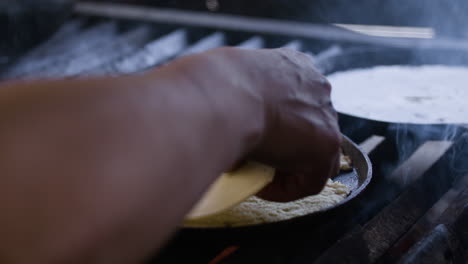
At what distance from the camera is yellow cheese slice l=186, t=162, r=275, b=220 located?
2.57 ft

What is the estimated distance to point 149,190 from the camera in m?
0.47

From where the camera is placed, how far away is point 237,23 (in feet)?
12.4

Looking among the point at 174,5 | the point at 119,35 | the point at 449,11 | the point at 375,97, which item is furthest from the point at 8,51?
the point at 449,11

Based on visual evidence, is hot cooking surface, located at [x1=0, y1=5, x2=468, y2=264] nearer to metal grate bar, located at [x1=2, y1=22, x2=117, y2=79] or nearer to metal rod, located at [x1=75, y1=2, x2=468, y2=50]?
metal grate bar, located at [x1=2, y1=22, x2=117, y2=79]

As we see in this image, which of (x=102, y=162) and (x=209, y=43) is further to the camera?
(x=209, y=43)

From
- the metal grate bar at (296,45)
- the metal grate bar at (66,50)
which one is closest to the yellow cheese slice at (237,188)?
the metal grate bar at (66,50)

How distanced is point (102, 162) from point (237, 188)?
40 cm

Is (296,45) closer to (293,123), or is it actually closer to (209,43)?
(209,43)

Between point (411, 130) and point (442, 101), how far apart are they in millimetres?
594

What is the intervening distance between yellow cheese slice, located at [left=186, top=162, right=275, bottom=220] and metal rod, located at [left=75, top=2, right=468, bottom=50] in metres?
2.93

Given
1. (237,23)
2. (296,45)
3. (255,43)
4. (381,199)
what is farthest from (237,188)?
(237,23)

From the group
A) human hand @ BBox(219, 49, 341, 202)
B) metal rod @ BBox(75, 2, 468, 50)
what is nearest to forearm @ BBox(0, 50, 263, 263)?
human hand @ BBox(219, 49, 341, 202)

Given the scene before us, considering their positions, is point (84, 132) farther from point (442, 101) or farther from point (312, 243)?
point (442, 101)

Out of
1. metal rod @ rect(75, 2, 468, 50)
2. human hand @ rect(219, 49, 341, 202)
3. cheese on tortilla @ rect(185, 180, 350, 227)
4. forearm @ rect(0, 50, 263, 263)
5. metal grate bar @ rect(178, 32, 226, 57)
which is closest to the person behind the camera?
forearm @ rect(0, 50, 263, 263)
